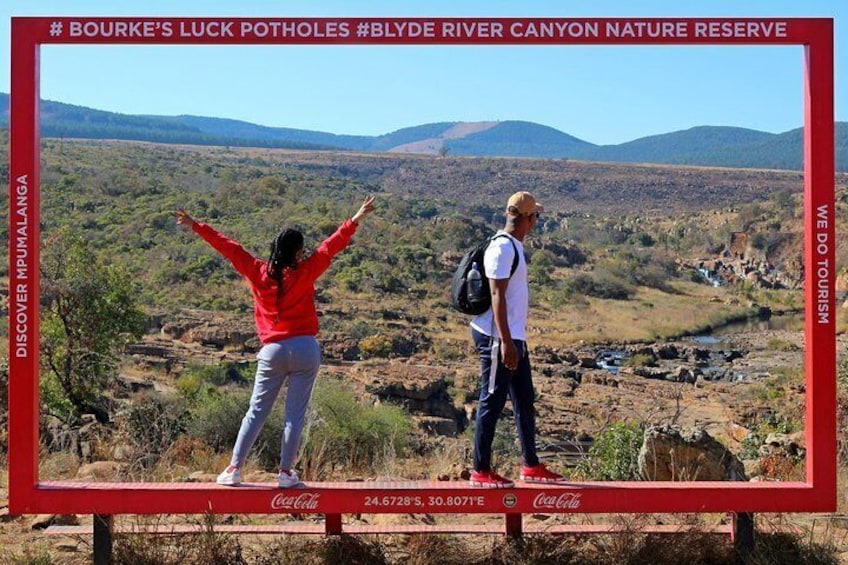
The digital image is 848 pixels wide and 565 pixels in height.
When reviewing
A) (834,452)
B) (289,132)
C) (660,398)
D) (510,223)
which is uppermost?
(289,132)

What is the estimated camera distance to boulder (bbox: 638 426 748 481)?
7.59 m

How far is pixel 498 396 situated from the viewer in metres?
5.43

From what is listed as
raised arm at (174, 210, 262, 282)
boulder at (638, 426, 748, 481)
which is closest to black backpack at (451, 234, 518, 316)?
raised arm at (174, 210, 262, 282)

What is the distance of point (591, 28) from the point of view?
5410 mm

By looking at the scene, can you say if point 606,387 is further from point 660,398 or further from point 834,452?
point 834,452

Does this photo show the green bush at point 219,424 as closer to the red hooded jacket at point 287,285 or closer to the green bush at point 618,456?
the green bush at point 618,456

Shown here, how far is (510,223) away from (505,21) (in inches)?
38.2

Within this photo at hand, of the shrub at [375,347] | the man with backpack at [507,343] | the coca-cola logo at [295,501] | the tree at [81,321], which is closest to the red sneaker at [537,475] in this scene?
the man with backpack at [507,343]

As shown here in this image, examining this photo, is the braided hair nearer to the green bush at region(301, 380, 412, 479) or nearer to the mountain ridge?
the green bush at region(301, 380, 412, 479)

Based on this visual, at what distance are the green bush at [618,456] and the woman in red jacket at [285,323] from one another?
3.28 meters

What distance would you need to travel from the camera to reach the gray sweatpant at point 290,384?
538cm

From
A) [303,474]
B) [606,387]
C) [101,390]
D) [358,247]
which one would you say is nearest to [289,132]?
[358,247]

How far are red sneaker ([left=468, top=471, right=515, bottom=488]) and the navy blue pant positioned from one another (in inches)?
1.1

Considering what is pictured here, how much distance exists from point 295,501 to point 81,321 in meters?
10.1
